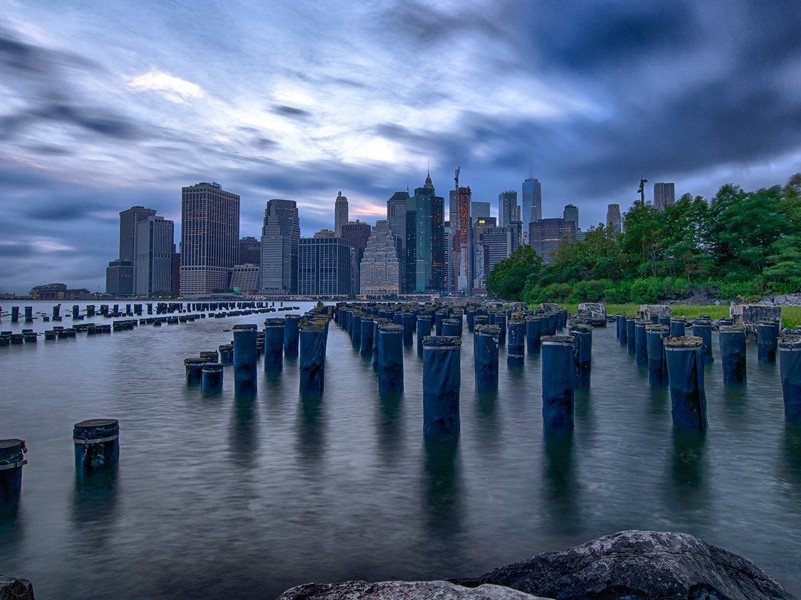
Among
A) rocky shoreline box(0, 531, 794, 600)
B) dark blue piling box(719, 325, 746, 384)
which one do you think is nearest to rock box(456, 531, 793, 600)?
rocky shoreline box(0, 531, 794, 600)

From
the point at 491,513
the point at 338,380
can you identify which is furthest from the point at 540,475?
the point at 338,380

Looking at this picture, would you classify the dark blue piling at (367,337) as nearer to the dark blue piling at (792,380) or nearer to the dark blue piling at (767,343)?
the dark blue piling at (767,343)

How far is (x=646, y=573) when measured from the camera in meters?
3.96

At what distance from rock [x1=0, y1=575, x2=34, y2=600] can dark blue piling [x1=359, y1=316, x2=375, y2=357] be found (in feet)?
93.2

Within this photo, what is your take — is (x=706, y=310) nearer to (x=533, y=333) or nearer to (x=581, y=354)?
(x=533, y=333)

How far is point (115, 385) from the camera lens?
23219 millimetres

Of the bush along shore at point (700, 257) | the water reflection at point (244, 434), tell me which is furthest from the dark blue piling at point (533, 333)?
the bush along shore at point (700, 257)

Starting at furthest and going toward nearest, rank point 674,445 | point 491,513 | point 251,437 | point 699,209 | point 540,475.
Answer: point 699,209, point 251,437, point 674,445, point 540,475, point 491,513

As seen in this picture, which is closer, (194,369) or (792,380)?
(792,380)

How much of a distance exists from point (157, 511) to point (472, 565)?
5.33m

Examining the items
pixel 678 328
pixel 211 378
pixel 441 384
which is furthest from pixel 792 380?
pixel 211 378

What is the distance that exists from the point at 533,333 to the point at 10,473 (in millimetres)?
29656

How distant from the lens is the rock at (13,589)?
3.69m

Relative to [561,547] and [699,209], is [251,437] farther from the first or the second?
[699,209]
